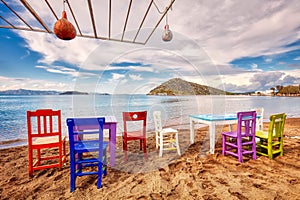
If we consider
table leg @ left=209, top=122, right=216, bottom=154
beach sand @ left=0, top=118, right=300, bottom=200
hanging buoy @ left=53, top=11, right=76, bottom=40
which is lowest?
beach sand @ left=0, top=118, right=300, bottom=200

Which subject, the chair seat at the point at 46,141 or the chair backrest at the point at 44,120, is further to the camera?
the chair seat at the point at 46,141

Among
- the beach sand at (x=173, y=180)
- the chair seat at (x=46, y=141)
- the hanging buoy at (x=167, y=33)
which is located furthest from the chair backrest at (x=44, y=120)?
the hanging buoy at (x=167, y=33)

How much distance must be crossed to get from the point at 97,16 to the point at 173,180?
3775mm

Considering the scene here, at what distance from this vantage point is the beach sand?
6.87 ft

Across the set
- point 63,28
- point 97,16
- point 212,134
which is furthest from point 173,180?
point 97,16

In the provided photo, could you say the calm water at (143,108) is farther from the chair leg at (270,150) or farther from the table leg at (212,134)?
the chair leg at (270,150)

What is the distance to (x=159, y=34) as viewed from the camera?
380 cm

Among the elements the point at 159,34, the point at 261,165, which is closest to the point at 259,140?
the point at 261,165

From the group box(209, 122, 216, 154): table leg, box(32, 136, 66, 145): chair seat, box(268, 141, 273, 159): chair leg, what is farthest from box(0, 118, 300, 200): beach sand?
box(32, 136, 66, 145): chair seat

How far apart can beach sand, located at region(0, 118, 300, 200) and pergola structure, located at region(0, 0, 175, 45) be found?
279 cm

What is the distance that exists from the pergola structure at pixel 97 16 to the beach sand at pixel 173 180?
279 centimetres

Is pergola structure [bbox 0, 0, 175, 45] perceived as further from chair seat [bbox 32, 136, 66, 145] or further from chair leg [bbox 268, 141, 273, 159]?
chair leg [bbox 268, 141, 273, 159]

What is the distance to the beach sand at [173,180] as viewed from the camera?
6.87 feet

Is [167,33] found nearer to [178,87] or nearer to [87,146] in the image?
[87,146]
